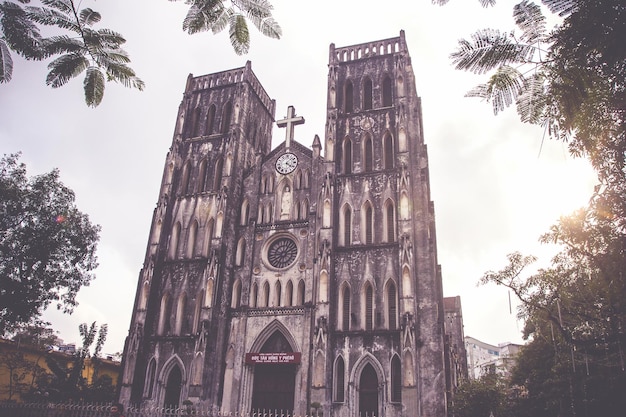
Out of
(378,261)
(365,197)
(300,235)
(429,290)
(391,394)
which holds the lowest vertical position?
(391,394)

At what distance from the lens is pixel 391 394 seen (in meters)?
20.9

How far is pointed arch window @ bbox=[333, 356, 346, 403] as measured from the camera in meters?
21.6

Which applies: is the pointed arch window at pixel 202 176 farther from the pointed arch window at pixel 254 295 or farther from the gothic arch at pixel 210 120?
the pointed arch window at pixel 254 295

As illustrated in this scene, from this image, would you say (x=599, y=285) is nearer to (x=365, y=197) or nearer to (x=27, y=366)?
(x=365, y=197)

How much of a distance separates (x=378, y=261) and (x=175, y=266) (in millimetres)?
11234

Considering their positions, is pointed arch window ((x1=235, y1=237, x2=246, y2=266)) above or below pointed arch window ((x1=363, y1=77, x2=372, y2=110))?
below

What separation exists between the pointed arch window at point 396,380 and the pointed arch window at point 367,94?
1394 cm

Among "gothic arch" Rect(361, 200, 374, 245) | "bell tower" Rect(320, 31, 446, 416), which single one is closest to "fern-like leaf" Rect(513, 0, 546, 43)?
"bell tower" Rect(320, 31, 446, 416)

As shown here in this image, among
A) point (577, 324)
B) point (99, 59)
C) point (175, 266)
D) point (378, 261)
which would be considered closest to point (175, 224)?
point (175, 266)

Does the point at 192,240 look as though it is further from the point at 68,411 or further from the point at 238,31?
the point at 238,31

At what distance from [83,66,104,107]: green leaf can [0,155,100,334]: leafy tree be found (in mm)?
22848

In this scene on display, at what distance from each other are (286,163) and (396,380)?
43.4 feet

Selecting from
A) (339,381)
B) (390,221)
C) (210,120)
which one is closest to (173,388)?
(339,381)

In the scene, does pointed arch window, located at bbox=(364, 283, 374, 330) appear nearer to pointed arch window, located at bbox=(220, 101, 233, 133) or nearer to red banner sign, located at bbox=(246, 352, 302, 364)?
red banner sign, located at bbox=(246, 352, 302, 364)
